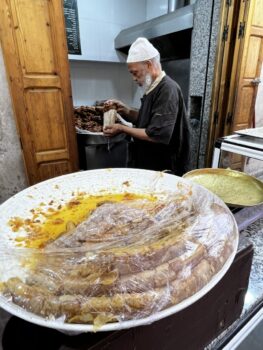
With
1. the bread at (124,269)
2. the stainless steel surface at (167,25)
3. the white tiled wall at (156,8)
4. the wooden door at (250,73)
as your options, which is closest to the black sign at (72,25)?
the stainless steel surface at (167,25)

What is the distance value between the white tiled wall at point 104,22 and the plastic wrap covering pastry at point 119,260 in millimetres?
2930

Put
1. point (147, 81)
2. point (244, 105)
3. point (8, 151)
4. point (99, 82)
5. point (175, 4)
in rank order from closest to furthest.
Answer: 1. point (147, 81)
2. point (8, 151)
3. point (244, 105)
4. point (175, 4)
5. point (99, 82)

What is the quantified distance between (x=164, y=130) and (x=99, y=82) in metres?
2.56

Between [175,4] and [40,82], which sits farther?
[175,4]

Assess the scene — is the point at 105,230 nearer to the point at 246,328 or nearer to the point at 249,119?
the point at 246,328

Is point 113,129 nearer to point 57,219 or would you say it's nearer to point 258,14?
point 57,219

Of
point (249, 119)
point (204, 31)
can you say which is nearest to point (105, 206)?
point (204, 31)

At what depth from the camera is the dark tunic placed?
141 cm

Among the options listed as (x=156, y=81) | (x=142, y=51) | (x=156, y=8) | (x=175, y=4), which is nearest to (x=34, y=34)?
(x=142, y=51)

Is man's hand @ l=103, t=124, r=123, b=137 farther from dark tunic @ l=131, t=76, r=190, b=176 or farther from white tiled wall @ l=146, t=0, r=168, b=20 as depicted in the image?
white tiled wall @ l=146, t=0, r=168, b=20

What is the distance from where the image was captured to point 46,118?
168cm

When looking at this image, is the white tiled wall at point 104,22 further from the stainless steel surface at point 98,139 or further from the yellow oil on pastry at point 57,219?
the yellow oil on pastry at point 57,219

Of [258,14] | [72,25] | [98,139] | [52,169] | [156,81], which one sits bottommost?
[52,169]

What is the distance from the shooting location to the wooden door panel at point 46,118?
1.61 meters
